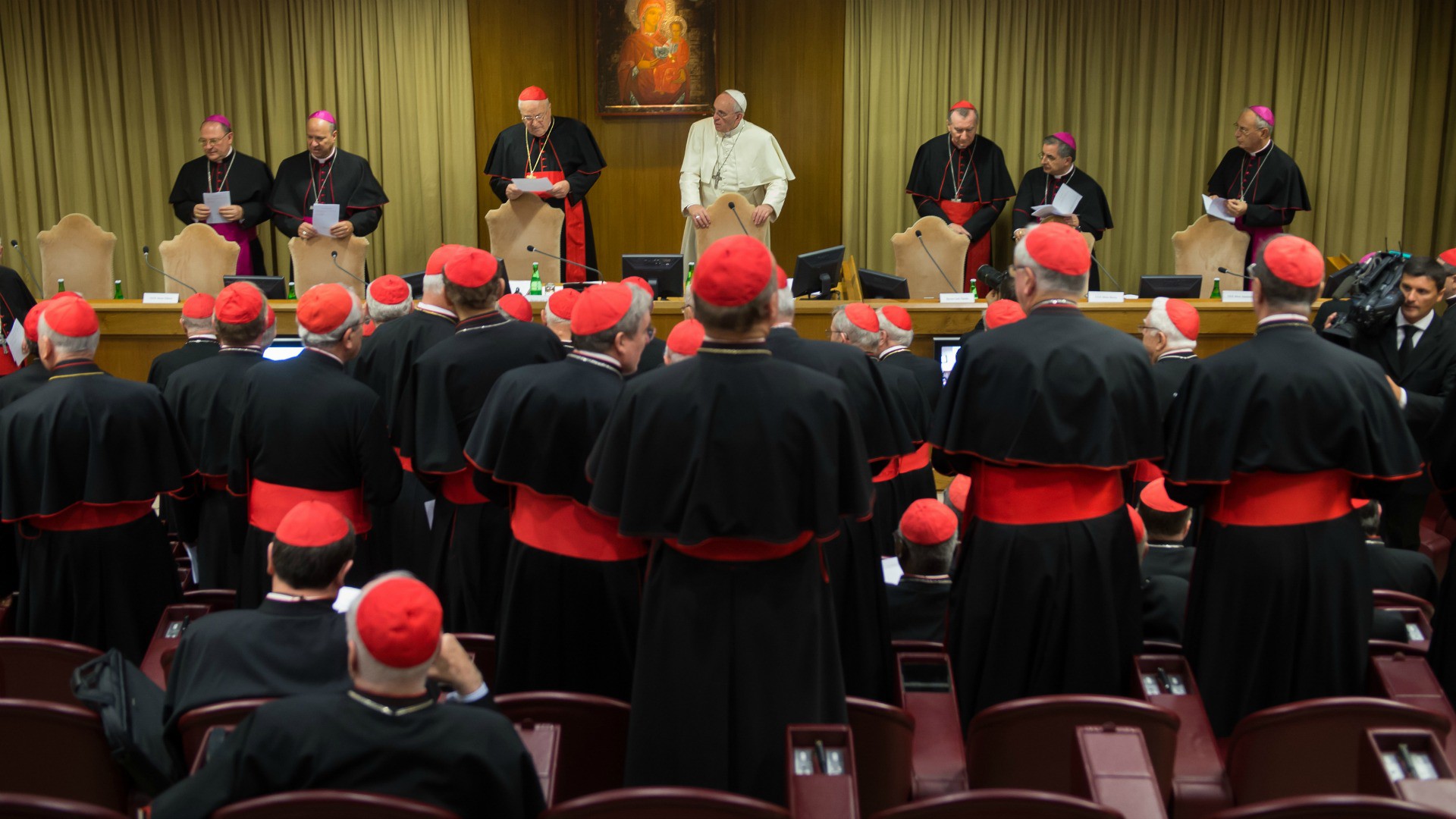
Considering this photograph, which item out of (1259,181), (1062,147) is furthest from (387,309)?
(1259,181)

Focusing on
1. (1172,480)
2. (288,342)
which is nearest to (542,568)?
(1172,480)

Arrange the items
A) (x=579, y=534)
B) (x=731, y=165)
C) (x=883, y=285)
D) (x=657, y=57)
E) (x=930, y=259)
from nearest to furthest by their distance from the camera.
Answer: (x=579, y=534)
(x=883, y=285)
(x=930, y=259)
(x=731, y=165)
(x=657, y=57)

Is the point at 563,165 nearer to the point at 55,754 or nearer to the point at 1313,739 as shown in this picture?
the point at 55,754

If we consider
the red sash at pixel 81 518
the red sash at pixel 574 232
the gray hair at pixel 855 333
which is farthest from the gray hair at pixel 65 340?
the red sash at pixel 574 232

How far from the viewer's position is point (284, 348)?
19.4 feet

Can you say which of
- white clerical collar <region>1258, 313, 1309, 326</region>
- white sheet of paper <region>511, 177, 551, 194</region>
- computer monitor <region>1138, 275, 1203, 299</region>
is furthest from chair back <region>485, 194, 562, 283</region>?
white clerical collar <region>1258, 313, 1309, 326</region>

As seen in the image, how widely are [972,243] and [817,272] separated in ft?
8.06

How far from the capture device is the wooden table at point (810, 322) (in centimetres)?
751

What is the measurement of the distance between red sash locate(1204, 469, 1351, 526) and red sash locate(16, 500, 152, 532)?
354cm

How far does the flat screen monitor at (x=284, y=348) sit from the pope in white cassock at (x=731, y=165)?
342 centimetres

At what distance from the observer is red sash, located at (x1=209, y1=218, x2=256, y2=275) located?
30.2ft

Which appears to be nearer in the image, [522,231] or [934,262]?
[934,262]

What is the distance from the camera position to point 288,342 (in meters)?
6.67

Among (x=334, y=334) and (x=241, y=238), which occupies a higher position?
(x=241, y=238)
